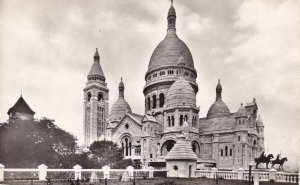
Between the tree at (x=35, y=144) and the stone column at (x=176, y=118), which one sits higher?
the stone column at (x=176, y=118)

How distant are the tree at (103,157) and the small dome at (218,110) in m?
22.4

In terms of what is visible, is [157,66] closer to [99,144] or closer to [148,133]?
[148,133]

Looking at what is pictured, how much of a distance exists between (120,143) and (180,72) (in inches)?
641

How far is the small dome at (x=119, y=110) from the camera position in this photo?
63.2m

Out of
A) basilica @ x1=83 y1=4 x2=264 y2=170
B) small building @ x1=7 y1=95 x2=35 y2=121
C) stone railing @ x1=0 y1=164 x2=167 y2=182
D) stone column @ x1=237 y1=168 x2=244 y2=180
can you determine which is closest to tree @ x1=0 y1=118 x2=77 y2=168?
stone railing @ x1=0 y1=164 x2=167 y2=182

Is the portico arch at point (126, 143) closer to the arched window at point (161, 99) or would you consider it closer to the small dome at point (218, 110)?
the arched window at point (161, 99)

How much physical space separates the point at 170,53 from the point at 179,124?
657 inches

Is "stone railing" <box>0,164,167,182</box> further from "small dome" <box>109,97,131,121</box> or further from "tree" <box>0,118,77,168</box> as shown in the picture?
"small dome" <box>109,97,131,121</box>

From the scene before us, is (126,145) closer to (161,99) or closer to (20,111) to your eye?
(161,99)

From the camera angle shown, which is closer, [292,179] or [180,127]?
Answer: [292,179]

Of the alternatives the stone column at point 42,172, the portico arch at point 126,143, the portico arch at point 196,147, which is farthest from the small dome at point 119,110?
the stone column at point 42,172

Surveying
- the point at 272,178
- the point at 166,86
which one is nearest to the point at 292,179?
the point at 272,178

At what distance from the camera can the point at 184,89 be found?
50.1m

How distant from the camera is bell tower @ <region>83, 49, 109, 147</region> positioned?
249ft
